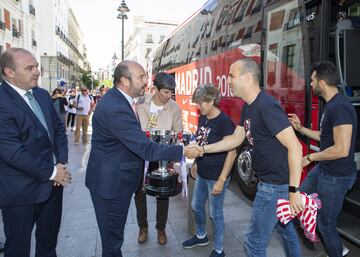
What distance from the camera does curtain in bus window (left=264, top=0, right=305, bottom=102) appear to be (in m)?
4.18

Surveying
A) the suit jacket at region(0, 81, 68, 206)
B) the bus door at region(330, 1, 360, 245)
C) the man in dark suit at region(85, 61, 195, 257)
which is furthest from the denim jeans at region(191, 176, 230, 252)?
the bus door at region(330, 1, 360, 245)

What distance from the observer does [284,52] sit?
448cm

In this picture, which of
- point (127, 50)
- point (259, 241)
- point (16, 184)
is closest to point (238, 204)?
point (259, 241)

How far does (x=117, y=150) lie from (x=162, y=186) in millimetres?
842

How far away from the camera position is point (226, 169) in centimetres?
316

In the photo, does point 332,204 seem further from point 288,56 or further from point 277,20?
point 277,20

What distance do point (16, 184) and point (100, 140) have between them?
27.9 inches

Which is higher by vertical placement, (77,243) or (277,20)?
(277,20)

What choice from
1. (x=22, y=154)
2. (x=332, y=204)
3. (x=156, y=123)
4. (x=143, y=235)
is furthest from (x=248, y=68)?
(x=143, y=235)

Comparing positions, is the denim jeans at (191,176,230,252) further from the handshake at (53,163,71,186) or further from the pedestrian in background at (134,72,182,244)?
the handshake at (53,163,71,186)

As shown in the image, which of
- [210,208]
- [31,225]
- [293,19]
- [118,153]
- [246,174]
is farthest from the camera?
[246,174]

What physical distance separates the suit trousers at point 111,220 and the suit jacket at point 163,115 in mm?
1331

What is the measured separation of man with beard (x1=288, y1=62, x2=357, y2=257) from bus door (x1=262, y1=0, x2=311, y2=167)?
73 cm

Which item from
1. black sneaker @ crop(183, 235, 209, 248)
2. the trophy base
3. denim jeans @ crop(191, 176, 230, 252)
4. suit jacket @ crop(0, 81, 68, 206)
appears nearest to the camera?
suit jacket @ crop(0, 81, 68, 206)
